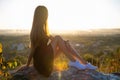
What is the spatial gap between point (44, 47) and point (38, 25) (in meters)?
0.58

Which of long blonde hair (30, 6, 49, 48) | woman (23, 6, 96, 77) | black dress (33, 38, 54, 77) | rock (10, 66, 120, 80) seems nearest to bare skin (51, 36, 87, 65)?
woman (23, 6, 96, 77)

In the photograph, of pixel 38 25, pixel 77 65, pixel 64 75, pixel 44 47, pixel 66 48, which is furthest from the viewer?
pixel 66 48

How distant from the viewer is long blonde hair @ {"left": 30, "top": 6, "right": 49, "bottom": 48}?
291 inches

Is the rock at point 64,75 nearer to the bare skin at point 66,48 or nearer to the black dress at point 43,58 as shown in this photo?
the black dress at point 43,58

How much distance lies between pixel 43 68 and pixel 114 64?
3.13 m

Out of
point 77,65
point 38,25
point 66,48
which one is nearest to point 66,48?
point 66,48

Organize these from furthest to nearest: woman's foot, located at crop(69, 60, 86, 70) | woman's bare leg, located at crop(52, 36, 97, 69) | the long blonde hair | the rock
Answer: woman's bare leg, located at crop(52, 36, 97, 69) < woman's foot, located at crop(69, 60, 86, 70) < the rock < the long blonde hair

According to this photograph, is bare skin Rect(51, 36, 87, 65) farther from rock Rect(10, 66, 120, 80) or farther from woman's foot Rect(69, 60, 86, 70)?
rock Rect(10, 66, 120, 80)

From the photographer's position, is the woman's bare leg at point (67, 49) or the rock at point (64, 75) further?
the woman's bare leg at point (67, 49)

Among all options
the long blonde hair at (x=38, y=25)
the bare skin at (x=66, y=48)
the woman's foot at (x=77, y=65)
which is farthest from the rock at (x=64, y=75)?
the long blonde hair at (x=38, y=25)

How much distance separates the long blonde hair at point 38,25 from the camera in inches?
291

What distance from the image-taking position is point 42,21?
24.4 ft

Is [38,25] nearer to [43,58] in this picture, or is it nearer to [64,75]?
[43,58]

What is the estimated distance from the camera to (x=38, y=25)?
291 inches
